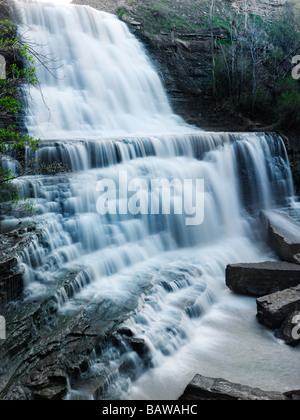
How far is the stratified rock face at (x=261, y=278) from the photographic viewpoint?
23.5 feet

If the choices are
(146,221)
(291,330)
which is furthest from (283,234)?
(291,330)

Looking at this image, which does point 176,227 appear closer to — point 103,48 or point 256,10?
point 103,48

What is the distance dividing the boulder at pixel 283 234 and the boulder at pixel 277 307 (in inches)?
90.6

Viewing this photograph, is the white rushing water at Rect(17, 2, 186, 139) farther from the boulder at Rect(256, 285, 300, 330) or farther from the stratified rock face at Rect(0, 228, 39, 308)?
the boulder at Rect(256, 285, 300, 330)

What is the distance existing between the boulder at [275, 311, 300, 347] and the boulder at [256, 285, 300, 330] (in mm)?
153

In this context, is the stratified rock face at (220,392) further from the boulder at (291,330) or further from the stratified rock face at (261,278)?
the stratified rock face at (261,278)

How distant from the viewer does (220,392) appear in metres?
4.10

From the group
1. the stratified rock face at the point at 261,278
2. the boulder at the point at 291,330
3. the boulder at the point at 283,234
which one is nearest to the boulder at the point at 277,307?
the boulder at the point at 291,330

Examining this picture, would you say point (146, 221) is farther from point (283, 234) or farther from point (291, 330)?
point (291, 330)

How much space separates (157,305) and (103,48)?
14.7 metres

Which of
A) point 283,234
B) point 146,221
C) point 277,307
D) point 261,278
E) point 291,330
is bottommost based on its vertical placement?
point 291,330

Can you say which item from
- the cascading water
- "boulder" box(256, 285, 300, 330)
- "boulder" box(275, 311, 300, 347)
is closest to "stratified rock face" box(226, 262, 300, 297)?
the cascading water

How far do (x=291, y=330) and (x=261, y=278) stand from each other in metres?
1.71

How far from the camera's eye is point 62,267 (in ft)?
22.7
